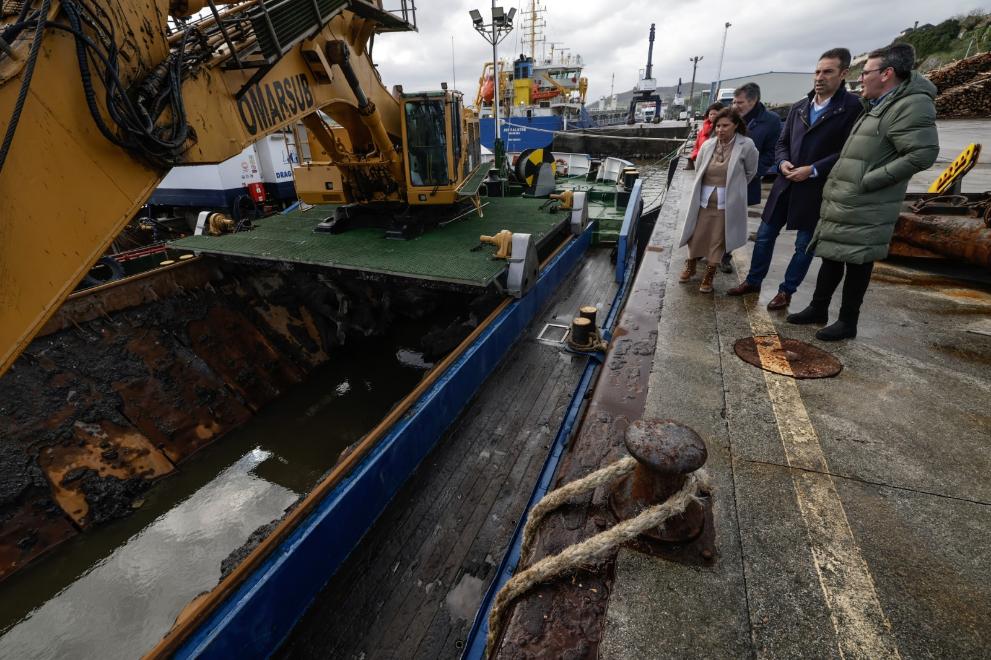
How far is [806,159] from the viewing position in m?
3.19

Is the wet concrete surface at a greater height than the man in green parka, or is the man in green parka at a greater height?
the man in green parka

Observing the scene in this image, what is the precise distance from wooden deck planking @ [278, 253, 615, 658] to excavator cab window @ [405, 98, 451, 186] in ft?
11.0

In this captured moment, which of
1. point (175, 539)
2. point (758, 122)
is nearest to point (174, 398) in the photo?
point (175, 539)

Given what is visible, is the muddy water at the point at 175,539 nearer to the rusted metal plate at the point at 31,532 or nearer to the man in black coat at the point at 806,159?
the rusted metal plate at the point at 31,532

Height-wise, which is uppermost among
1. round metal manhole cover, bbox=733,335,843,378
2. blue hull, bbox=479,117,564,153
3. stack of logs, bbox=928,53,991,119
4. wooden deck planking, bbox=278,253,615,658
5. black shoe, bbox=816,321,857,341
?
stack of logs, bbox=928,53,991,119

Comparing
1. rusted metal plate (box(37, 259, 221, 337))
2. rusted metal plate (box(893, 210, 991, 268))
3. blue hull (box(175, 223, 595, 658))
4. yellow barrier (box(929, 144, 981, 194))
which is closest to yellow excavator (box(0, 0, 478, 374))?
blue hull (box(175, 223, 595, 658))

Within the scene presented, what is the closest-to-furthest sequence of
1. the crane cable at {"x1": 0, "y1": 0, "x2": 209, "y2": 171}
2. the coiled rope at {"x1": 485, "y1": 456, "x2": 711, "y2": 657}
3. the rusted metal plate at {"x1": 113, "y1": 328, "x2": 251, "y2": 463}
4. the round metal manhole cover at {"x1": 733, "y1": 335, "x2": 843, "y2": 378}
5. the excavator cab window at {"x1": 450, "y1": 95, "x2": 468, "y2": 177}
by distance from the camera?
the coiled rope at {"x1": 485, "y1": 456, "x2": 711, "y2": 657} → the crane cable at {"x1": 0, "y1": 0, "x2": 209, "y2": 171} → the round metal manhole cover at {"x1": 733, "y1": 335, "x2": 843, "y2": 378} → the rusted metal plate at {"x1": 113, "y1": 328, "x2": 251, "y2": 463} → the excavator cab window at {"x1": 450, "y1": 95, "x2": 468, "y2": 177}

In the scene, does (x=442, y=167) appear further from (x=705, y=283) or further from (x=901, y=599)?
(x=901, y=599)

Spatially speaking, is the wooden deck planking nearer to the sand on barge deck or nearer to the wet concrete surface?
the sand on barge deck

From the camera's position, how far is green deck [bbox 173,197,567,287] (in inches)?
198

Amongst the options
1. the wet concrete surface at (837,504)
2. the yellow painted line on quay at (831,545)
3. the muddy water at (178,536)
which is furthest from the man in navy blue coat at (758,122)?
the muddy water at (178,536)

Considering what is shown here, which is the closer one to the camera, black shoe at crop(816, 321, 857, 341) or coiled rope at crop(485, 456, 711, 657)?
coiled rope at crop(485, 456, 711, 657)

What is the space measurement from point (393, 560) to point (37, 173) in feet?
9.03

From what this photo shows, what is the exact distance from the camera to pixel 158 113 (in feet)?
7.39
